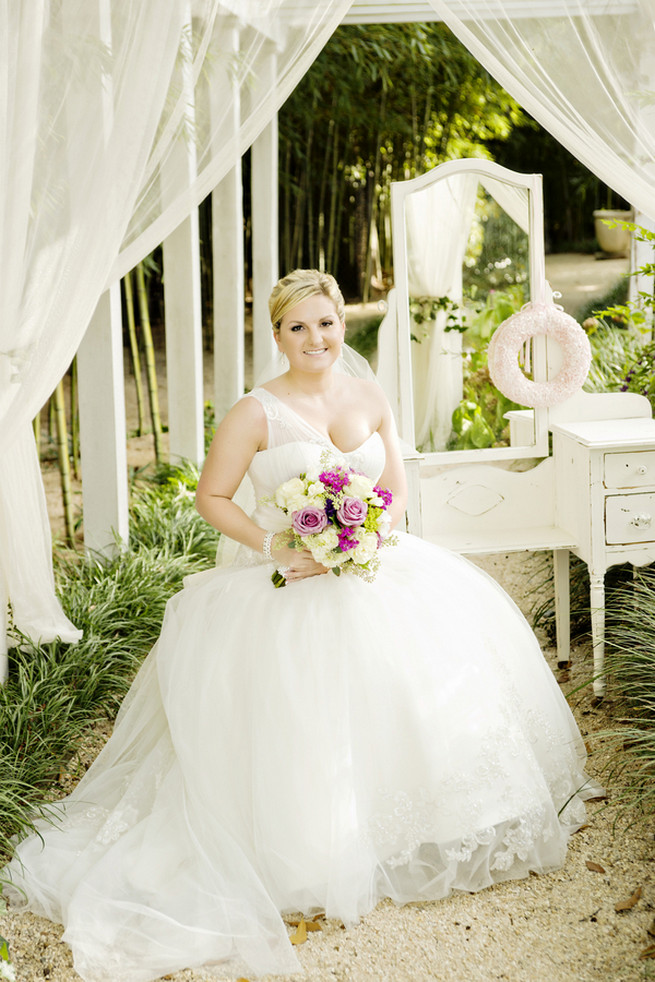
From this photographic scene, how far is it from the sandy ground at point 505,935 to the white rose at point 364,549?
3.03ft

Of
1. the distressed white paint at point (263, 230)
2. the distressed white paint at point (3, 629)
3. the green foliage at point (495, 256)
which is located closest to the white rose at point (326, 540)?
the distressed white paint at point (3, 629)

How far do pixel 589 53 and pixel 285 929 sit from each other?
2.78m

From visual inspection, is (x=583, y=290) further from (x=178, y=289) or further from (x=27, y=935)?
(x=27, y=935)

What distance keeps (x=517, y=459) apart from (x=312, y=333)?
140 centimetres

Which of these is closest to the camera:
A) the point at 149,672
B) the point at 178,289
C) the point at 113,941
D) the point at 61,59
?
the point at 113,941

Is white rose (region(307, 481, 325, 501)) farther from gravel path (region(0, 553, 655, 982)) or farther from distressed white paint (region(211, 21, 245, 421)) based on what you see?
distressed white paint (region(211, 21, 245, 421))

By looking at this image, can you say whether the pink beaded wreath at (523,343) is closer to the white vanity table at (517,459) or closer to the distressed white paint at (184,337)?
the white vanity table at (517,459)

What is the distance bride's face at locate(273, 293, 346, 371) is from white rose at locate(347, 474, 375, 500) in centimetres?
49

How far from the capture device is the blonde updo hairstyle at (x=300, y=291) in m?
2.99

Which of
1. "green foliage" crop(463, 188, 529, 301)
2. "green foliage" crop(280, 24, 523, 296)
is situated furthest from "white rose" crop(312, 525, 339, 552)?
"green foliage" crop(280, 24, 523, 296)

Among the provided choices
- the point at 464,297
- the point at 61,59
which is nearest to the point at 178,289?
the point at 464,297

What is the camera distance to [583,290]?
34.7 feet

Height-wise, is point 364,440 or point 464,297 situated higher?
point 464,297

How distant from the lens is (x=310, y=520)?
2.67 meters
